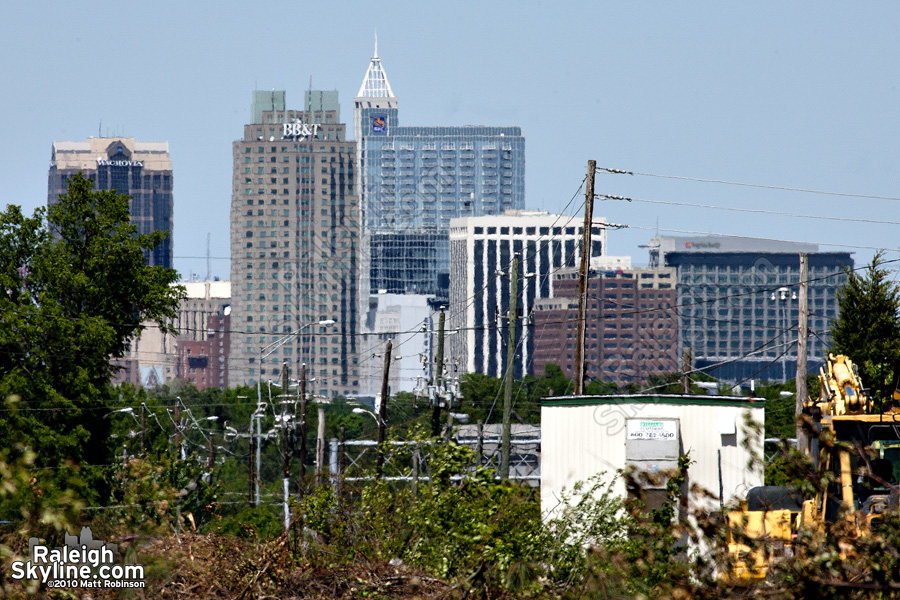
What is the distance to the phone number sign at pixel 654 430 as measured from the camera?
21.6 meters

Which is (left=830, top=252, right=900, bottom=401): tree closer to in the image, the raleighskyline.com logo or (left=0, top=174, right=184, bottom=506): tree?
(left=0, top=174, right=184, bottom=506): tree

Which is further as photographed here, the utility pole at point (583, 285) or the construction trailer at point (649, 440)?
the utility pole at point (583, 285)

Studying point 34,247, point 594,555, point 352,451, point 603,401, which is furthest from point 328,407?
point 594,555

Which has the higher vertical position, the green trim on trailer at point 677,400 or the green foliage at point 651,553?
the green trim on trailer at point 677,400

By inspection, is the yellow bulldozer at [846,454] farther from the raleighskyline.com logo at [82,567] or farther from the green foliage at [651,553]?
the raleighskyline.com logo at [82,567]

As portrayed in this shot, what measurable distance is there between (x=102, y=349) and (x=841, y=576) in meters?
35.6

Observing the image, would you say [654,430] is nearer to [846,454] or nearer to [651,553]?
[846,454]

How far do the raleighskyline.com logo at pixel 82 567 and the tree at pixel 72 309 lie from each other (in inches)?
1098

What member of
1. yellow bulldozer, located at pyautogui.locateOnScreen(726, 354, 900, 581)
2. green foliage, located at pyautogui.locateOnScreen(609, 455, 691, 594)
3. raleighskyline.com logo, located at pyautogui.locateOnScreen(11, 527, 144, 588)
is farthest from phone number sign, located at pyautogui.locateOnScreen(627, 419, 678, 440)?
raleighskyline.com logo, located at pyautogui.locateOnScreen(11, 527, 144, 588)

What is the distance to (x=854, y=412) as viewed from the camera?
61.3ft

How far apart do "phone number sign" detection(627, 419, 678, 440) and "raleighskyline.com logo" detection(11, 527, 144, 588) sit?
1069cm

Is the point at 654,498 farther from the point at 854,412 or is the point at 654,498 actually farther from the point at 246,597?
the point at 246,597

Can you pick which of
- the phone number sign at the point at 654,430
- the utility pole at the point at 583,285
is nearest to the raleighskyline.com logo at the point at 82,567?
the phone number sign at the point at 654,430

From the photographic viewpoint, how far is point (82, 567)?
42.9 ft
